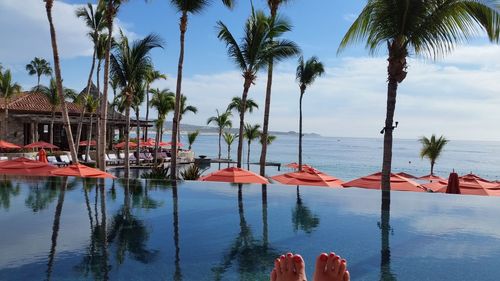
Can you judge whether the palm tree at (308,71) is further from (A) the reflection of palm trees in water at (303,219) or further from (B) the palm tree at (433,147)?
(A) the reflection of palm trees in water at (303,219)

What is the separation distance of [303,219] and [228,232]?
1.85 m

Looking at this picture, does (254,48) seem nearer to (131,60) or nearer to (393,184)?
(131,60)

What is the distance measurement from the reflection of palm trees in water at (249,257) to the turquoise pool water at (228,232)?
0.01m

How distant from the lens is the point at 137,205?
30.3 feet

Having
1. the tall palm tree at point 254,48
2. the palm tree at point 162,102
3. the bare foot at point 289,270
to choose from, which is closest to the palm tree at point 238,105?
the palm tree at point 162,102

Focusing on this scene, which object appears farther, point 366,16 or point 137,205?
point 366,16

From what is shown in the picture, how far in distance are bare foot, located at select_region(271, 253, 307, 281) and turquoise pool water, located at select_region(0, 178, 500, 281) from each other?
Result: 1.29 metres

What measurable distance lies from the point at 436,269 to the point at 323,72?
24521mm

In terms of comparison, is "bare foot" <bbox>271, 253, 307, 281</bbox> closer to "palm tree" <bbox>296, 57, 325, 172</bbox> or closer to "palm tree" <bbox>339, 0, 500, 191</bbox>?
"palm tree" <bbox>339, 0, 500, 191</bbox>

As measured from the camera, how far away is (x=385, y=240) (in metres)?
7.03

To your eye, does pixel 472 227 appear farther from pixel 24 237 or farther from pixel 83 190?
pixel 83 190

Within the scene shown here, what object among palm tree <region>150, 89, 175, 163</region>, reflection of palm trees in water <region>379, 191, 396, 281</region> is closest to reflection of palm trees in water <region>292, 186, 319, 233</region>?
reflection of palm trees in water <region>379, 191, 396, 281</region>

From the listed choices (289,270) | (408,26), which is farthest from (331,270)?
(408,26)

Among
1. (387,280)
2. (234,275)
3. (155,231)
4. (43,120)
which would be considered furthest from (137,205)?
(43,120)
